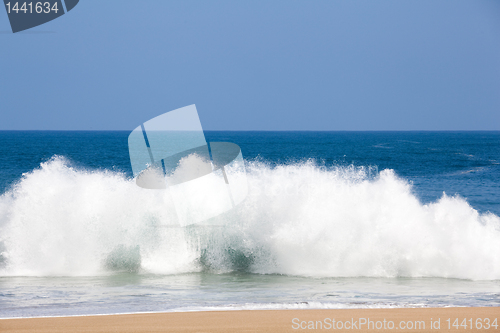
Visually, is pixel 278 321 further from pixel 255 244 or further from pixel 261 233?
pixel 261 233

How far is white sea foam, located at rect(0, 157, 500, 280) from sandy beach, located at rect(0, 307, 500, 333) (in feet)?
9.20

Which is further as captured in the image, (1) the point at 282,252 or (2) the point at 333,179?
(2) the point at 333,179

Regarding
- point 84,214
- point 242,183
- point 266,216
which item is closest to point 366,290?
point 266,216

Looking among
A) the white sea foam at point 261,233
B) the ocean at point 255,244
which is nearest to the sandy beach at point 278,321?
the ocean at point 255,244

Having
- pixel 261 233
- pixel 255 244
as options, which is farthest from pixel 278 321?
pixel 261 233

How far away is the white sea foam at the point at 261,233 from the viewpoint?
820 centimetres

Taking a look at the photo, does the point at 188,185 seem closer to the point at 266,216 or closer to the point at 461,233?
the point at 266,216

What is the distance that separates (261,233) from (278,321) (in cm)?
394

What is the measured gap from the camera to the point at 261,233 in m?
8.82

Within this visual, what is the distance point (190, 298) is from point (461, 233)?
576cm

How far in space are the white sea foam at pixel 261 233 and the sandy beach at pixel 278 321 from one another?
2806 millimetres

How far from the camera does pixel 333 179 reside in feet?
32.6

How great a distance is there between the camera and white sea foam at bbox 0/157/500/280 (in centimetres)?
820

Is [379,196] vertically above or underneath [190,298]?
above
